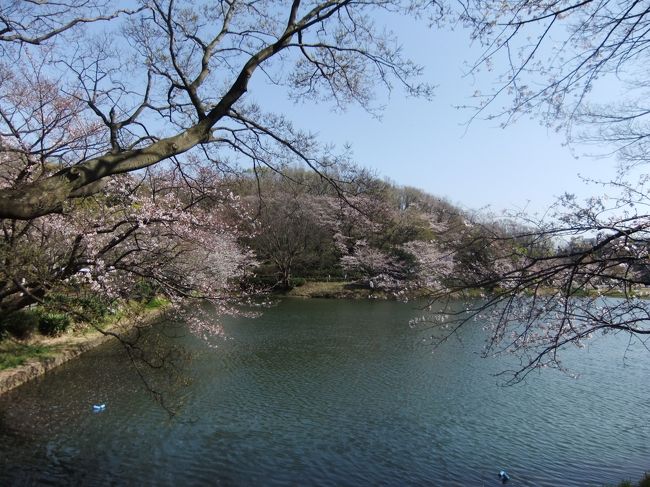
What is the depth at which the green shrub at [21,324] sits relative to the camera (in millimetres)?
11001

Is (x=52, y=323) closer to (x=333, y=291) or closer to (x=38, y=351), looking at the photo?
(x=38, y=351)

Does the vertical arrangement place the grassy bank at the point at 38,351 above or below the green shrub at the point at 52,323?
below

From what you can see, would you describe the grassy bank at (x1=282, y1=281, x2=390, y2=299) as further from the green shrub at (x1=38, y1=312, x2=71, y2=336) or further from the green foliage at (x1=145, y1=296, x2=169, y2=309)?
the green shrub at (x1=38, y1=312, x2=71, y2=336)

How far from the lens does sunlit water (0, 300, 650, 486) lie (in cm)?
650

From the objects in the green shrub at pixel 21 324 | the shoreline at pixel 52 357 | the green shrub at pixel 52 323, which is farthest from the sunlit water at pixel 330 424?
the green shrub at pixel 21 324

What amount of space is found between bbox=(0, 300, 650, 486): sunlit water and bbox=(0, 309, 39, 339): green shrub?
148cm

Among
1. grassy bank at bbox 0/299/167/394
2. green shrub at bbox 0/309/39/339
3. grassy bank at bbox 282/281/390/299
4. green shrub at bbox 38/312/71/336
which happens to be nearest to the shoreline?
grassy bank at bbox 0/299/167/394

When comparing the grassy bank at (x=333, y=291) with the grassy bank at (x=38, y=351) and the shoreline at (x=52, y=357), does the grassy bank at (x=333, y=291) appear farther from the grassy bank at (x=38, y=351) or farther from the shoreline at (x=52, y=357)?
the grassy bank at (x=38, y=351)

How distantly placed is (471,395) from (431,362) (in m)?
2.54

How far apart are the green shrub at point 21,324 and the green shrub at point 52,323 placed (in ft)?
1.54

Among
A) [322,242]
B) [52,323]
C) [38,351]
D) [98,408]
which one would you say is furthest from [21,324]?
[322,242]

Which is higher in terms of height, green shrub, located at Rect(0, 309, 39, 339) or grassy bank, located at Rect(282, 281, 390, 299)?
grassy bank, located at Rect(282, 281, 390, 299)

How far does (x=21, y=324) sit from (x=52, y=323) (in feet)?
3.57

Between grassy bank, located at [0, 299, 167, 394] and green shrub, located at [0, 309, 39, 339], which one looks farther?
green shrub, located at [0, 309, 39, 339]
